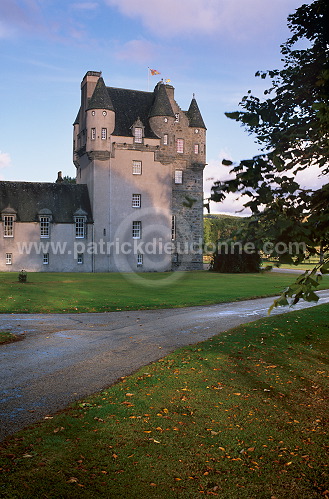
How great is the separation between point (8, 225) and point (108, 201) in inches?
427

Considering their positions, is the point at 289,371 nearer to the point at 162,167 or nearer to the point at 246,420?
the point at 246,420

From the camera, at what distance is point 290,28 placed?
15422 mm

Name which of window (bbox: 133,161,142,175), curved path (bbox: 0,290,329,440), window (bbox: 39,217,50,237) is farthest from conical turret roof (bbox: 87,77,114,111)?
curved path (bbox: 0,290,329,440)

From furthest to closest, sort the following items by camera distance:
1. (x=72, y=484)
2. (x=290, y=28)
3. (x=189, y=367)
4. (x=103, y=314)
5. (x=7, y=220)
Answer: (x=7, y=220) → (x=103, y=314) → (x=290, y=28) → (x=189, y=367) → (x=72, y=484)

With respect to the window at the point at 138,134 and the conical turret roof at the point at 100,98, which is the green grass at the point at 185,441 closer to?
the conical turret roof at the point at 100,98

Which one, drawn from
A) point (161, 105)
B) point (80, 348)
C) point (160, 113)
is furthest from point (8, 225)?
point (80, 348)

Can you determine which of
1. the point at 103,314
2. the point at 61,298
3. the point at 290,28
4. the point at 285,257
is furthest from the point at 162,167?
the point at 285,257

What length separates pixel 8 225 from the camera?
5059cm

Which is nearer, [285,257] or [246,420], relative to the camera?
[285,257]

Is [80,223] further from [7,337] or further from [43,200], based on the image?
[7,337]

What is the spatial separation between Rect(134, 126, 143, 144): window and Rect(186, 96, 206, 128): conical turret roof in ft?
28.7

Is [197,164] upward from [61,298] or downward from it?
upward

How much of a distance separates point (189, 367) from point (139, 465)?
4.93 m

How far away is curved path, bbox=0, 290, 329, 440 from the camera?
8906 mm
